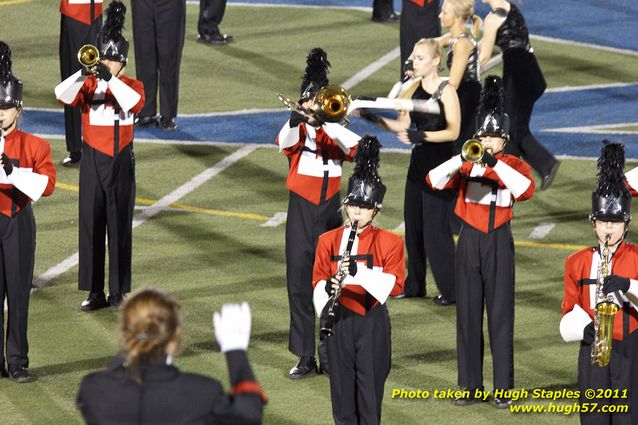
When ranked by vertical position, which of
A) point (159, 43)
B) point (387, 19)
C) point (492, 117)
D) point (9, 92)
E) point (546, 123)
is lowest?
point (546, 123)

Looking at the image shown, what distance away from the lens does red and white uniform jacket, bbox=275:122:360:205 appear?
919 cm

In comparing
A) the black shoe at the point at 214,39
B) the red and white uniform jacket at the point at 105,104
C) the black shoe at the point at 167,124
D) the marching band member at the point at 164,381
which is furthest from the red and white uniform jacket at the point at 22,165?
the black shoe at the point at 214,39

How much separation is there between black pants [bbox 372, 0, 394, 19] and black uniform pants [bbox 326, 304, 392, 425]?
1140cm

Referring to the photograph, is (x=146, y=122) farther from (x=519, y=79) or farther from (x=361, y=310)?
(x=361, y=310)

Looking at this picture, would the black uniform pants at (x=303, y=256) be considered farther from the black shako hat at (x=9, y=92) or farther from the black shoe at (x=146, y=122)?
the black shoe at (x=146, y=122)

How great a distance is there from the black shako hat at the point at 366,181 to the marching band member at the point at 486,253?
624 mm

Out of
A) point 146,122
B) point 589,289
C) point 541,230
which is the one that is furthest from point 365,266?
point 146,122

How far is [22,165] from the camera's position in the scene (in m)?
9.01

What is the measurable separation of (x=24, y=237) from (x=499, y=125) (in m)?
2.81

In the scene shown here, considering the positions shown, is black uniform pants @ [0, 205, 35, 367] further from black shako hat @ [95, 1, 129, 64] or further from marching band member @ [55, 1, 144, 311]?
black shako hat @ [95, 1, 129, 64]

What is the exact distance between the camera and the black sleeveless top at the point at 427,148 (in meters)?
9.81

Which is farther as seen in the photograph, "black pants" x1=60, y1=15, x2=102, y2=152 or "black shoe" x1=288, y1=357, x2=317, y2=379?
"black pants" x1=60, y1=15, x2=102, y2=152

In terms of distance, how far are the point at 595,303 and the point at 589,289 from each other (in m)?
0.09

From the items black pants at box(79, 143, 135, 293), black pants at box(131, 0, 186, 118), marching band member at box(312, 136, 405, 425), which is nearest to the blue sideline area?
black pants at box(131, 0, 186, 118)
